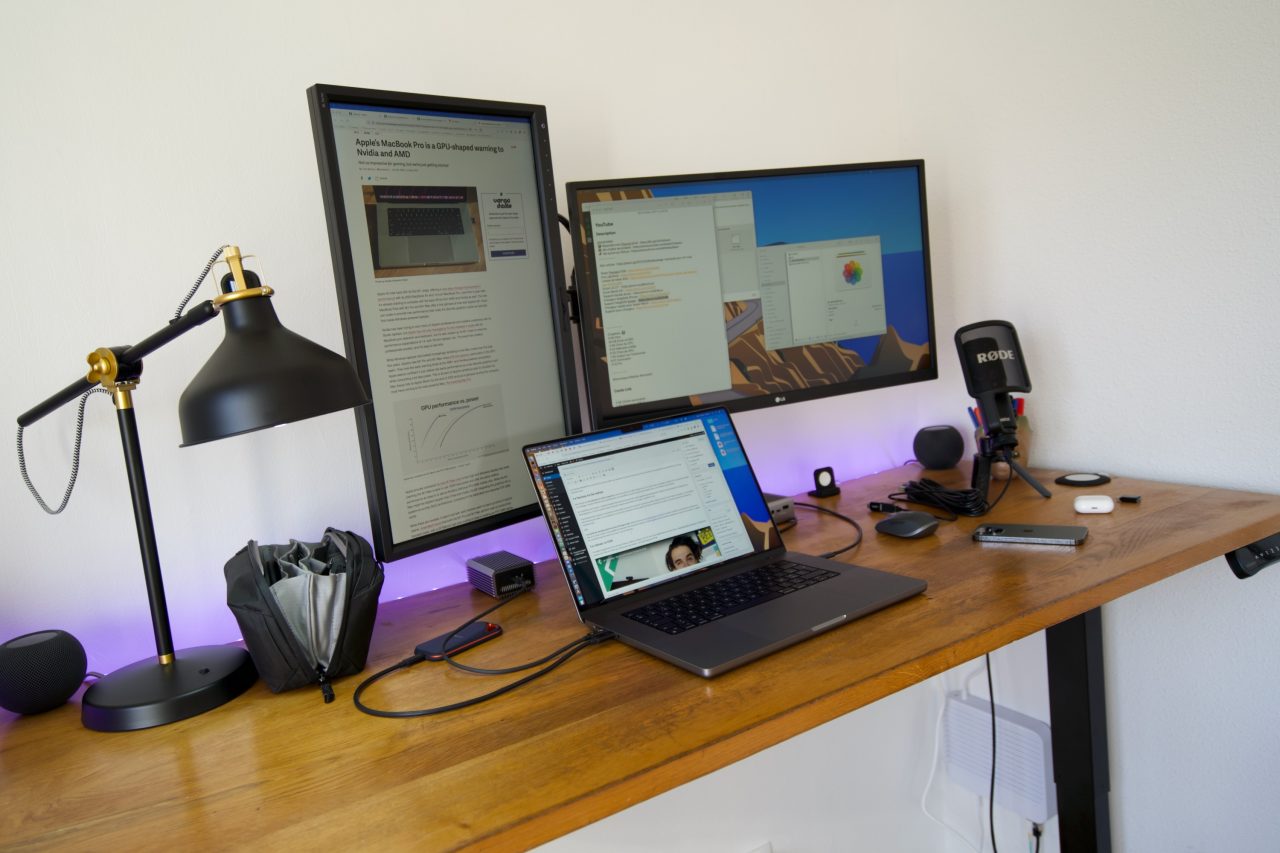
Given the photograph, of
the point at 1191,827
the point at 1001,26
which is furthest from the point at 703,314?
the point at 1191,827

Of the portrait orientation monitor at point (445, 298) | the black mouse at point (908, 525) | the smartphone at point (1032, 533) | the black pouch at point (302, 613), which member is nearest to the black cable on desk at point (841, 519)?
the black mouse at point (908, 525)

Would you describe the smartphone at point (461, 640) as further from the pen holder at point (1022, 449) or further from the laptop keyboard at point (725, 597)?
the pen holder at point (1022, 449)

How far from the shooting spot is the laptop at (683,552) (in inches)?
38.0

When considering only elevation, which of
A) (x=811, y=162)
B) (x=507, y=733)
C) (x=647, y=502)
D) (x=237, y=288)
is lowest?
(x=507, y=733)

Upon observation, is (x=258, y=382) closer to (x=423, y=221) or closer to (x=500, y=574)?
(x=423, y=221)

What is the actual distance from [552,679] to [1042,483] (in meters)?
0.99

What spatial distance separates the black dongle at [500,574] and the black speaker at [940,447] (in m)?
0.85

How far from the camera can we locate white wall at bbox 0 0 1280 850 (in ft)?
3.46

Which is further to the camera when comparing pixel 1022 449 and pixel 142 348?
pixel 1022 449

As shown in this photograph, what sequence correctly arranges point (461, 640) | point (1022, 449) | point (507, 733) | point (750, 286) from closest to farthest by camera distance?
point (507, 733), point (461, 640), point (750, 286), point (1022, 449)

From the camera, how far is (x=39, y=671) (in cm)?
94

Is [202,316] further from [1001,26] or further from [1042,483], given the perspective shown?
[1001,26]

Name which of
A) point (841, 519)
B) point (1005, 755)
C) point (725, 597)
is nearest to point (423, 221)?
point (725, 597)

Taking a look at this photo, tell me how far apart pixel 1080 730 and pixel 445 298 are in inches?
46.4
